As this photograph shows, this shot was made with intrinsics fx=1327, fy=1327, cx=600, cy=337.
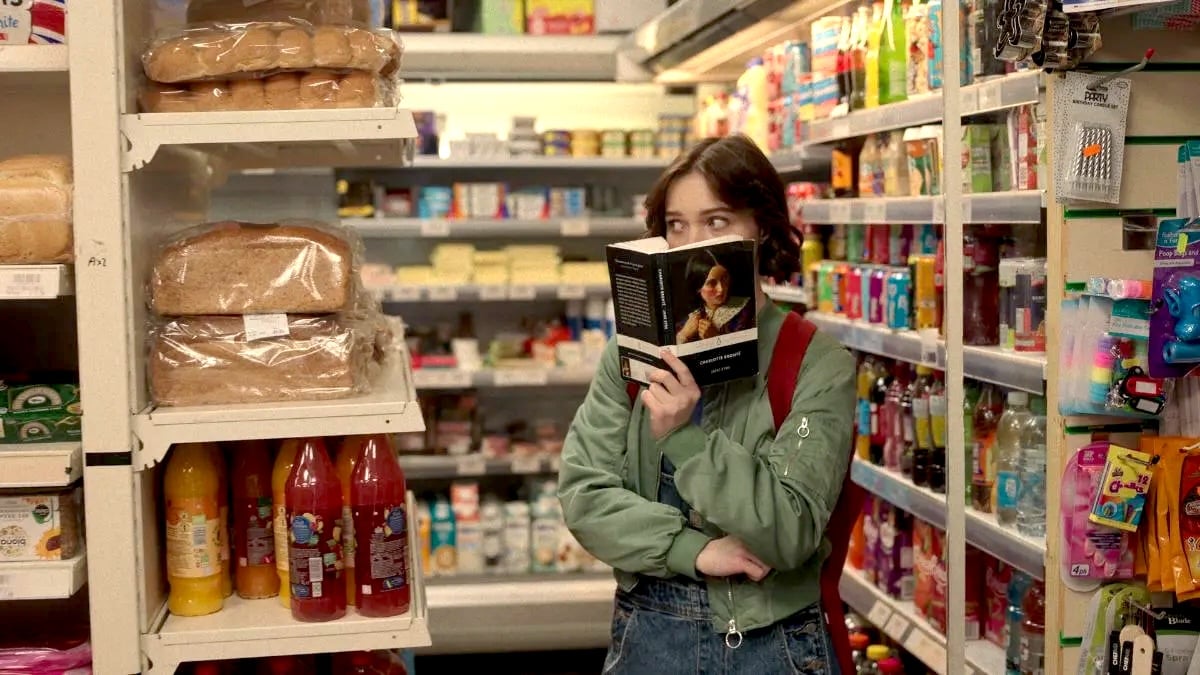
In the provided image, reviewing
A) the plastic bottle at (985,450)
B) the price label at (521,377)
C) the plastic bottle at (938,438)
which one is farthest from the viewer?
the price label at (521,377)

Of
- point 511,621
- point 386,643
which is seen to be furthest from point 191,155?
point 511,621

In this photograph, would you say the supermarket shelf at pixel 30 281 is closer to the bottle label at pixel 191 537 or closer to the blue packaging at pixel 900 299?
the bottle label at pixel 191 537

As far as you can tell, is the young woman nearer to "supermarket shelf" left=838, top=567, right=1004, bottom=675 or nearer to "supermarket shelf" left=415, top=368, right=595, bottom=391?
"supermarket shelf" left=838, top=567, right=1004, bottom=675

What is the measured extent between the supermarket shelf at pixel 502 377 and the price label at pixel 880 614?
1740 mm

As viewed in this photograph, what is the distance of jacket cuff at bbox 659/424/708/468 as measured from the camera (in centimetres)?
207

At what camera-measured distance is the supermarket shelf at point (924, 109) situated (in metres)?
2.78

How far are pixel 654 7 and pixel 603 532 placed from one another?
12.3ft

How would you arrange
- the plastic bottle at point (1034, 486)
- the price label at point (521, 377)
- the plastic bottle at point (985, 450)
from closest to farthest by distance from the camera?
the plastic bottle at point (1034, 486) < the plastic bottle at point (985, 450) < the price label at point (521, 377)

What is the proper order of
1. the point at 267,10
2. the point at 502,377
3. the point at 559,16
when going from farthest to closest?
the point at 559,16 → the point at 502,377 → the point at 267,10

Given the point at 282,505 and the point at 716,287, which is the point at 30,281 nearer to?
the point at 282,505

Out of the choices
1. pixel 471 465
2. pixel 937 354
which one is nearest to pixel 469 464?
pixel 471 465

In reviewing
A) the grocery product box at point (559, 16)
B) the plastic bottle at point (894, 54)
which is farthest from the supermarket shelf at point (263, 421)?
the grocery product box at point (559, 16)

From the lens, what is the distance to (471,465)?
5.44 metres

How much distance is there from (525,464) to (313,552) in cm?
327
